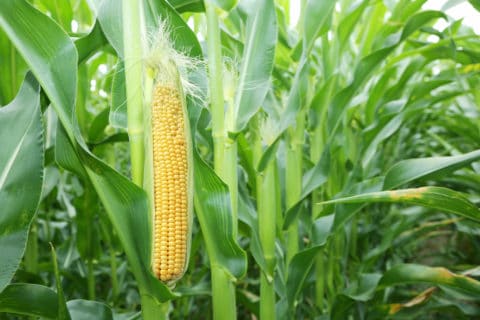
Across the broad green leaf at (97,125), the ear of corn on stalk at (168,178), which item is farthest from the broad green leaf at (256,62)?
the broad green leaf at (97,125)

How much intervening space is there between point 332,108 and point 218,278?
0.65 meters

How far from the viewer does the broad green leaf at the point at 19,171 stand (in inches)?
34.0

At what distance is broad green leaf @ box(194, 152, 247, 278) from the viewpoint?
3.33 ft

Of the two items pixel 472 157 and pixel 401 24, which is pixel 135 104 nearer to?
pixel 472 157

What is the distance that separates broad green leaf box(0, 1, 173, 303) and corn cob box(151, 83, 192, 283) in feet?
0.09

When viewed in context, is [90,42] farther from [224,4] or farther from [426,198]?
[426,198]

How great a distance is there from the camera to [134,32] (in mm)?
935

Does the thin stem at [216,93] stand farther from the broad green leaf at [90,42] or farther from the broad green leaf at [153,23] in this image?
the broad green leaf at [90,42]

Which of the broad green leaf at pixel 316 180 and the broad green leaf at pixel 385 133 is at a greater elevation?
the broad green leaf at pixel 385 133

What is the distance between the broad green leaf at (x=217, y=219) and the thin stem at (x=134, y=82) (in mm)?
134

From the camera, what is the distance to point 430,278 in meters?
1.18

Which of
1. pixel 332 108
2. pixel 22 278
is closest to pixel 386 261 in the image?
pixel 332 108

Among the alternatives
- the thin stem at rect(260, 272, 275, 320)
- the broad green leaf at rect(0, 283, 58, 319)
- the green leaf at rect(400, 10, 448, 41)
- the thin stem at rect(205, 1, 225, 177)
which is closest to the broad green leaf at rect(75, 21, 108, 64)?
the thin stem at rect(205, 1, 225, 177)

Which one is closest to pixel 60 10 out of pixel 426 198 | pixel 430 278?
pixel 426 198
